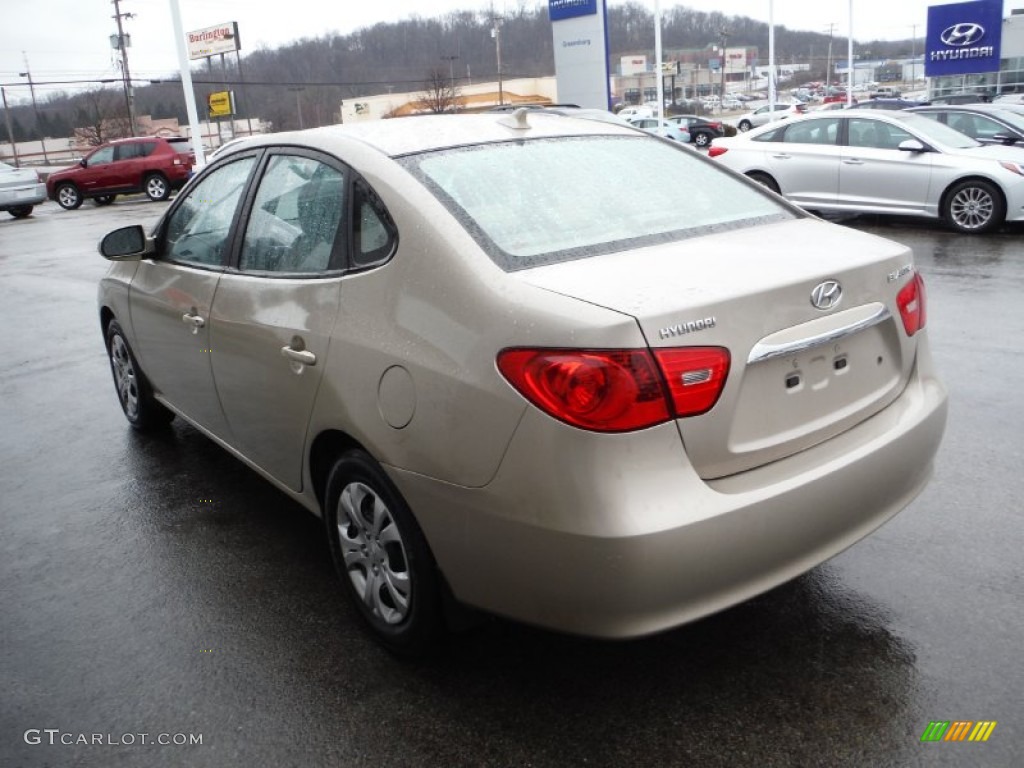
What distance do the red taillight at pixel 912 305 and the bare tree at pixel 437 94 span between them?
5659 cm

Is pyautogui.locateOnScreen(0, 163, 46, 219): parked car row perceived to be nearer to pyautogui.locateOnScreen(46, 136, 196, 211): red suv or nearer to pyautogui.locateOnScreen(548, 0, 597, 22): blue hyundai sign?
pyautogui.locateOnScreen(46, 136, 196, 211): red suv

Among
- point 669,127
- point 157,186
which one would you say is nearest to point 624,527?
point 157,186

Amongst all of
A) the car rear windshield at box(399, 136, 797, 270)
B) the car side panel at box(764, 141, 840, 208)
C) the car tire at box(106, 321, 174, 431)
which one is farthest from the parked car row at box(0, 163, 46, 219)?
the car rear windshield at box(399, 136, 797, 270)

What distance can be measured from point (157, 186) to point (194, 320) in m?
23.8

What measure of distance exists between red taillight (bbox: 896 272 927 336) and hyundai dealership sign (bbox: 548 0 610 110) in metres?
25.8

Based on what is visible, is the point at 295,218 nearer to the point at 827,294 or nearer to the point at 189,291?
the point at 189,291

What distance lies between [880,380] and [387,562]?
5.25ft

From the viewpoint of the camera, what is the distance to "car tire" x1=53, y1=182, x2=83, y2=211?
84.0 feet

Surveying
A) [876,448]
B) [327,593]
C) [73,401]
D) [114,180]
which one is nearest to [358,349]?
[327,593]

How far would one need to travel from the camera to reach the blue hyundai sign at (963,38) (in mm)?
30328

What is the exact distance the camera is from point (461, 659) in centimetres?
288

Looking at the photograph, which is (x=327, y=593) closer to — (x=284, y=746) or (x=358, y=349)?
(x=284, y=746)

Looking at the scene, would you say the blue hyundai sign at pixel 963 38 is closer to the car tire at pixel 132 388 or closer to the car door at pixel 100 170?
the car door at pixel 100 170

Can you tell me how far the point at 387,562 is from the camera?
283 cm
